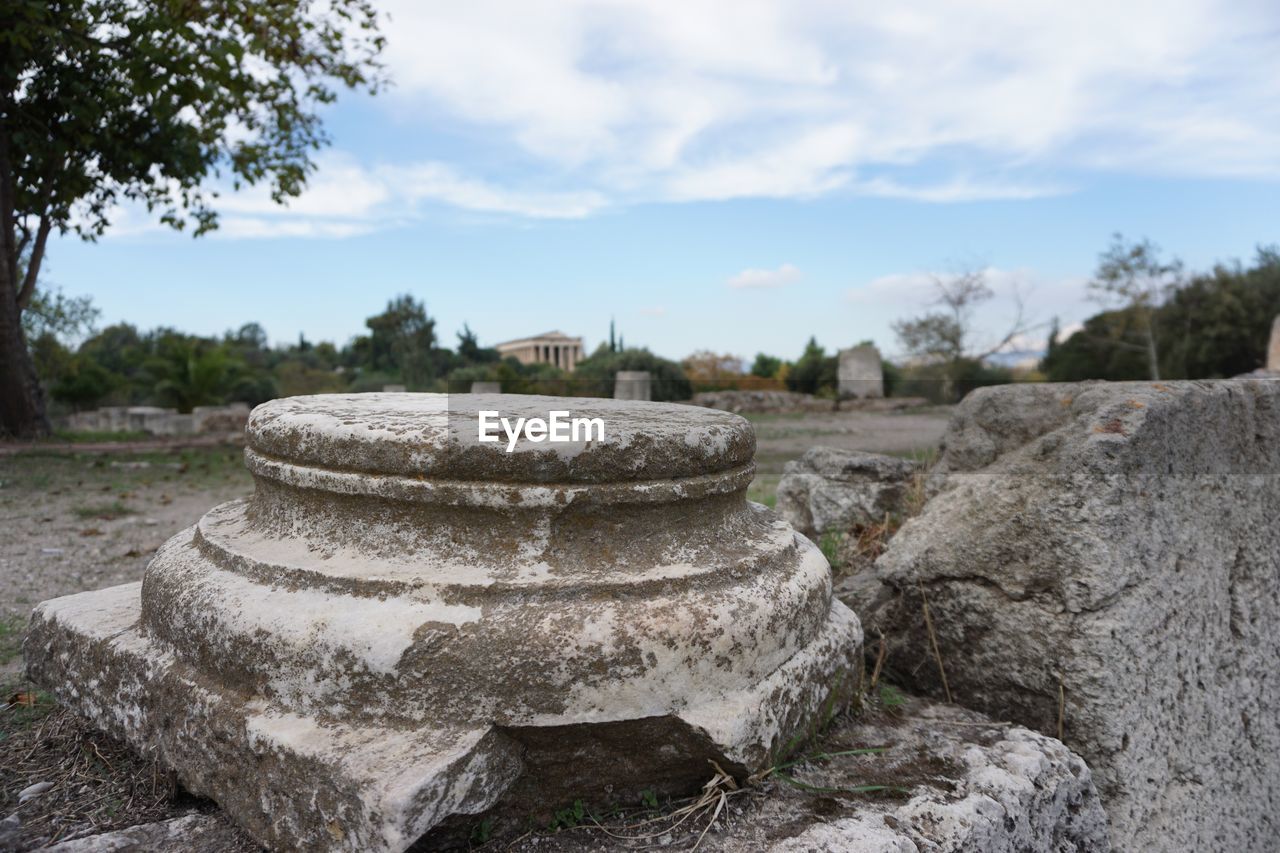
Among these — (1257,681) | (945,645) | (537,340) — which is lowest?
(1257,681)

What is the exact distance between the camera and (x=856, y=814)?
1719 mm

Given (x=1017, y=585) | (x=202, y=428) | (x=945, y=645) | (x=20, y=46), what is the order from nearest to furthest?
(x=1017, y=585), (x=945, y=645), (x=20, y=46), (x=202, y=428)

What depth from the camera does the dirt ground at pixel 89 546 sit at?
1.87 metres

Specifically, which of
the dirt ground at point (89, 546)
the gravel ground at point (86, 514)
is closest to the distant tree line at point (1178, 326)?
the dirt ground at point (89, 546)

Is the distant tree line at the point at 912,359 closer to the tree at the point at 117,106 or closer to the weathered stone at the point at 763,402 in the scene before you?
the weathered stone at the point at 763,402

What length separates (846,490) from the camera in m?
4.04

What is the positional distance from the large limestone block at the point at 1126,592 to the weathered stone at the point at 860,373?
15.3m

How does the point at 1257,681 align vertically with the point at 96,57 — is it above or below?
below

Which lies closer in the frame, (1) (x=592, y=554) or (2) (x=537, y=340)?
(1) (x=592, y=554)

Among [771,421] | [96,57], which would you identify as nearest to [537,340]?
[771,421]

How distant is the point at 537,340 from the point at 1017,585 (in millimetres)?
18697

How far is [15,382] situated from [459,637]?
34.4 feet

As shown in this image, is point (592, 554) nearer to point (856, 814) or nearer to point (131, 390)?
point (856, 814)

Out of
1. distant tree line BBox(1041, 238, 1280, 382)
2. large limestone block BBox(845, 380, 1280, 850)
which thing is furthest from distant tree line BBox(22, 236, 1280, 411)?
large limestone block BBox(845, 380, 1280, 850)
